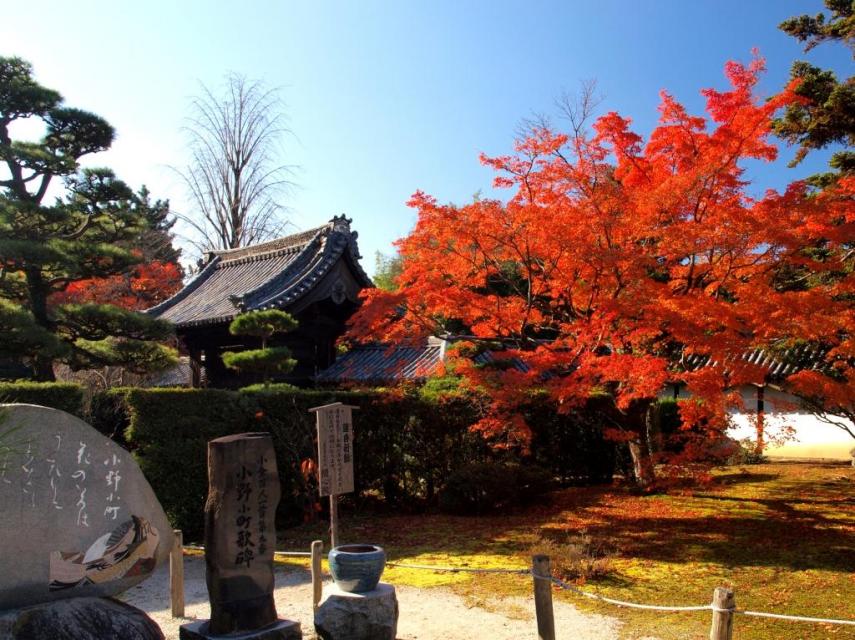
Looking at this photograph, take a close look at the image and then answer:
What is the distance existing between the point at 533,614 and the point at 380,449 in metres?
6.37

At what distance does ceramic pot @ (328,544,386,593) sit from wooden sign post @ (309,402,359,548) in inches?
91.1

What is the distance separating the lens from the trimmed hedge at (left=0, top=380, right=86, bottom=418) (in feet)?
30.9

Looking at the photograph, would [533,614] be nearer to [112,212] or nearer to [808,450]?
[112,212]

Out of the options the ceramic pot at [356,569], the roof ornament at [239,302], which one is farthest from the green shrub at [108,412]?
the ceramic pot at [356,569]

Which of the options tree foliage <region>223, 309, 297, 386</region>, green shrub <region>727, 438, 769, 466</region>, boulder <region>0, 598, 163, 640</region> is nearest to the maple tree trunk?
green shrub <region>727, 438, 769, 466</region>

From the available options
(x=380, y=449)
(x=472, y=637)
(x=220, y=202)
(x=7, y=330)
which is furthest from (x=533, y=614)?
(x=220, y=202)

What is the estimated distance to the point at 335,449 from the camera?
27.3 feet

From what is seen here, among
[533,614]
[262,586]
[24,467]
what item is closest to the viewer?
[24,467]

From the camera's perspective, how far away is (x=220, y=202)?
102ft

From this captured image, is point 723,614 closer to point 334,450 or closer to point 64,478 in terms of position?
point 64,478

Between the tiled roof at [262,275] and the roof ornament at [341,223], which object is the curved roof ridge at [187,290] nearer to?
the tiled roof at [262,275]

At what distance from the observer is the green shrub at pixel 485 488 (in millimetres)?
11917

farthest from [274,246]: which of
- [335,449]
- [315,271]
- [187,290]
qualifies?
[335,449]

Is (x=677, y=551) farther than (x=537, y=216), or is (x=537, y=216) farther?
(x=537, y=216)
